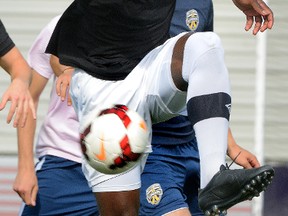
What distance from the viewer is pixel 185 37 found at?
5234mm

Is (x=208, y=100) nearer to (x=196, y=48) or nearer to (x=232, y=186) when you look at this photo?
(x=196, y=48)

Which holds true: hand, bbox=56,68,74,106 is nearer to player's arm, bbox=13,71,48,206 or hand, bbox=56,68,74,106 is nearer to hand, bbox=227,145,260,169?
player's arm, bbox=13,71,48,206

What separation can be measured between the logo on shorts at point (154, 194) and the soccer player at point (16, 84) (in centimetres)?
91

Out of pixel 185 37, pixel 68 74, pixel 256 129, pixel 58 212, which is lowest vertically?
pixel 256 129

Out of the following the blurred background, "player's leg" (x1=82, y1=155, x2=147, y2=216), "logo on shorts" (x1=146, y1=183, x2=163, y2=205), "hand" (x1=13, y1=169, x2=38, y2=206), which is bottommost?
the blurred background

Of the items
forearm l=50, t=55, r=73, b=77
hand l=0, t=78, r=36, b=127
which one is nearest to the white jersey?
forearm l=50, t=55, r=73, b=77

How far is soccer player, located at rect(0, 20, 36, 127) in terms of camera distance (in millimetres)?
5457

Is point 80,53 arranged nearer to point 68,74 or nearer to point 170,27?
point 68,74

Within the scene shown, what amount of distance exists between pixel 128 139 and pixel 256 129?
4.56m

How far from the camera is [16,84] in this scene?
5570 millimetres

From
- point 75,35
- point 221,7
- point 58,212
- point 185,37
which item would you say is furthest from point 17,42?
point 185,37

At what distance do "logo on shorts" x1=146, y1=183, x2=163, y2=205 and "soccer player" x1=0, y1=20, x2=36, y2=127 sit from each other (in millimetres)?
906

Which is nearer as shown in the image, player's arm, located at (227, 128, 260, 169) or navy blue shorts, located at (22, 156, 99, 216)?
player's arm, located at (227, 128, 260, 169)

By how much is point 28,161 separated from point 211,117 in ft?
6.67
